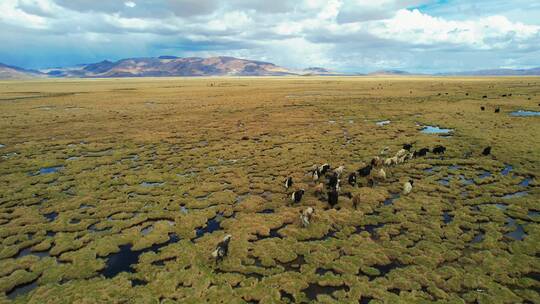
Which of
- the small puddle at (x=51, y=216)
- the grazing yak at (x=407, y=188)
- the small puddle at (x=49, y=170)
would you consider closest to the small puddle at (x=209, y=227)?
the small puddle at (x=51, y=216)

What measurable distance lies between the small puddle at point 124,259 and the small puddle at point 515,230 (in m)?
15.1

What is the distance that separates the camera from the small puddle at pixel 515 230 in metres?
13.7

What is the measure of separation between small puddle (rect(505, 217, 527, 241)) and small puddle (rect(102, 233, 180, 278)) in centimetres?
1511

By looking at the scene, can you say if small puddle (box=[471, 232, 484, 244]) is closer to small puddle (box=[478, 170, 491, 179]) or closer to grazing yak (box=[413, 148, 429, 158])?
small puddle (box=[478, 170, 491, 179])

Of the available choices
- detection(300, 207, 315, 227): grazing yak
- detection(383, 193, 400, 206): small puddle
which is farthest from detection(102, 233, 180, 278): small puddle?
detection(383, 193, 400, 206): small puddle

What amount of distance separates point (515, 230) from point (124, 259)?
57.3ft

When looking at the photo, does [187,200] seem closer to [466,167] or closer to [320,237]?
[320,237]

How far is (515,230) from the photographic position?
14.2 m

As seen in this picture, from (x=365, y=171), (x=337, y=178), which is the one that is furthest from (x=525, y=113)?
(x=337, y=178)

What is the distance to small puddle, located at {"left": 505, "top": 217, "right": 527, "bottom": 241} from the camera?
13660 millimetres

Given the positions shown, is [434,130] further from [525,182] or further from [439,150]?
[525,182]

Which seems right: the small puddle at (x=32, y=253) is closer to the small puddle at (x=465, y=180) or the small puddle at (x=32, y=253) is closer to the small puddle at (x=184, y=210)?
the small puddle at (x=184, y=210)

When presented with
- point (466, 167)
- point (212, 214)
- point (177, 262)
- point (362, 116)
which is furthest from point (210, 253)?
point (362, 116)

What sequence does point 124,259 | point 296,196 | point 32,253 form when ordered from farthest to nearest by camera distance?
point 296,196, point 32,253, point 124,259
